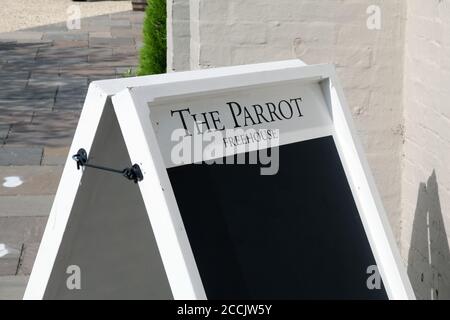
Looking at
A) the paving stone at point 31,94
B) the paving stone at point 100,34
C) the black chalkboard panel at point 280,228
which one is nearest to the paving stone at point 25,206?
the paving stone at point 31,94

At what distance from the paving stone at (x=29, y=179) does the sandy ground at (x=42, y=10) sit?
298 inches

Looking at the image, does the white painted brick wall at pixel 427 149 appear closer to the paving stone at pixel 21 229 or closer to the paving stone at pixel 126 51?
the paving stone at pixel 21 229

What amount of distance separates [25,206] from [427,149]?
315 centimetres

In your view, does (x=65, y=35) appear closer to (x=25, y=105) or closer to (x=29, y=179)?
(x=25, y=105)

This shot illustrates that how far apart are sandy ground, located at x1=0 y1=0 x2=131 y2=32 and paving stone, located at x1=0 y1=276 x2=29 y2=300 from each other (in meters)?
9.68

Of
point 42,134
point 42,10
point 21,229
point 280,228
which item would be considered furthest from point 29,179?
point 42,10

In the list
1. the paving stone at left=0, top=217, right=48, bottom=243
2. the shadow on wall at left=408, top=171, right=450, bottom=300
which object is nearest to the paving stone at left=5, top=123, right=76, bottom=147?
the paving stone at left=0, top=217, right=48, bottom=243

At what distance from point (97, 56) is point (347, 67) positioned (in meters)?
8.02

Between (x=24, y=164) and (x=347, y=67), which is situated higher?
(x=347, y=67)

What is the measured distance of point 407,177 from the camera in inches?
174

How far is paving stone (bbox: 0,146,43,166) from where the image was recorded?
7219mm

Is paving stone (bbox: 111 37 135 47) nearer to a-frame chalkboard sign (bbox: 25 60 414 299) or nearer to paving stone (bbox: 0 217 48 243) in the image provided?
paving stone (bbox: 0 217 48 243)

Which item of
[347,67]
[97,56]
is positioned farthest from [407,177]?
[97,56]
